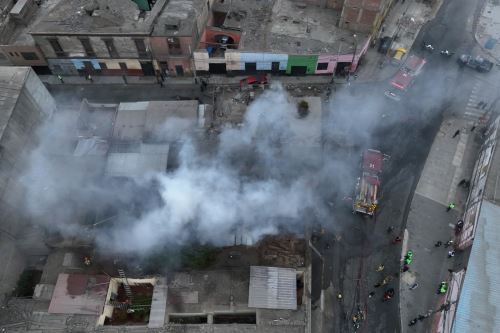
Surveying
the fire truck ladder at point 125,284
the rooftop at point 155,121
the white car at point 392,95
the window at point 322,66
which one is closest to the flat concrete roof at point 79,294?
the fire truck ladder at point 125,284

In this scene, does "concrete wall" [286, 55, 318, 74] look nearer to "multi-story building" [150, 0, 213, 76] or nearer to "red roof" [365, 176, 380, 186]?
"multi-story building" [150, 0, 213, 76]

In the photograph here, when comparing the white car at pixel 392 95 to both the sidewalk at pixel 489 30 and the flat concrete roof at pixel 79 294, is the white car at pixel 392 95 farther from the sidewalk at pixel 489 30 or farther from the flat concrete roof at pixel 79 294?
the flat concrete roof at pixel 79 294

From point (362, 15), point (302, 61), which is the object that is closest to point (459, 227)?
point (302, 61)

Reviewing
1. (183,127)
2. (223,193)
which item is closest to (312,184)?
(223,193)

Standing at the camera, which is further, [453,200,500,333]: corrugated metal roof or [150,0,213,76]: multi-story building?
[150,0,213,76]: multi-story building

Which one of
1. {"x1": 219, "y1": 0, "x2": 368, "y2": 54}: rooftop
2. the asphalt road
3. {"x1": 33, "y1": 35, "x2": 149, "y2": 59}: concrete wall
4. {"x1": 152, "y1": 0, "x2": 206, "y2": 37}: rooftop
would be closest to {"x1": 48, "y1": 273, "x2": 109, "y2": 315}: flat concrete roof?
the asphalt road

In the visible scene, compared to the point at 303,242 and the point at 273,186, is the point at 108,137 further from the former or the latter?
the point at 303,242
